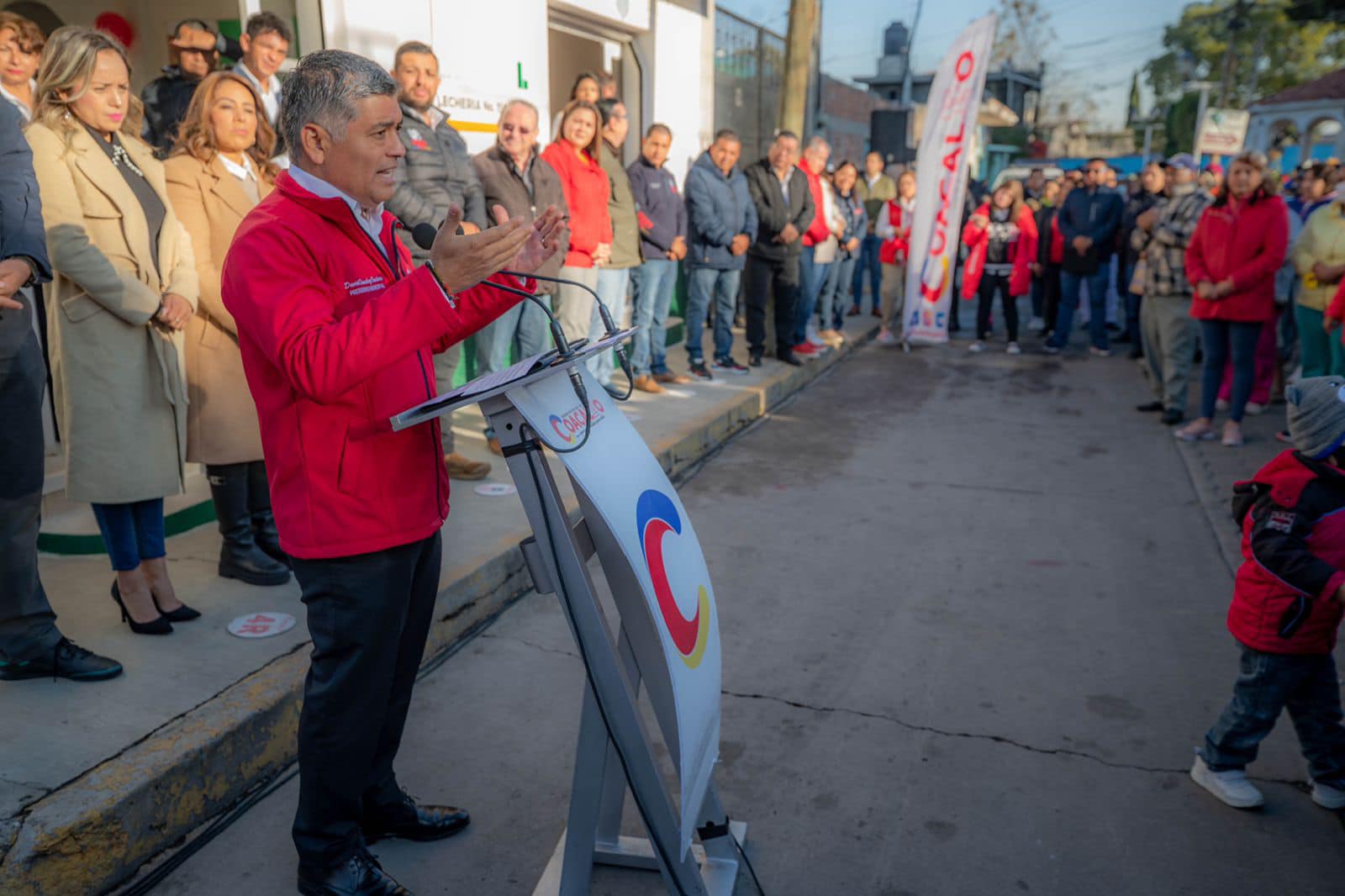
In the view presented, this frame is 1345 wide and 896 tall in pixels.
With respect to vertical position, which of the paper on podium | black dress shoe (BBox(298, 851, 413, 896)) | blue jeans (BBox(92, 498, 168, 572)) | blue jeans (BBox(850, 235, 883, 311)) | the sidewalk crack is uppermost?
the paper on podium

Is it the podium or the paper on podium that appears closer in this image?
the paper on podium

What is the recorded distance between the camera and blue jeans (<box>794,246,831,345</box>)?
371 inches

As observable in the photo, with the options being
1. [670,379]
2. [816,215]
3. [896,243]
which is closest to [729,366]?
[670,379]

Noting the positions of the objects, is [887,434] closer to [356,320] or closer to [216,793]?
[216,793]

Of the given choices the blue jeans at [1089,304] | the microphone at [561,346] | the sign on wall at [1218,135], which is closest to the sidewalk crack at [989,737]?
the microphone at [561,346]

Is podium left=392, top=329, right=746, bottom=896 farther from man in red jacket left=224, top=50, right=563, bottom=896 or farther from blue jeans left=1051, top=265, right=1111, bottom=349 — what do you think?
blue jeans left=1051, top=265, right=1111, bottom=349

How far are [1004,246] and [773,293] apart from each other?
3.09 meters

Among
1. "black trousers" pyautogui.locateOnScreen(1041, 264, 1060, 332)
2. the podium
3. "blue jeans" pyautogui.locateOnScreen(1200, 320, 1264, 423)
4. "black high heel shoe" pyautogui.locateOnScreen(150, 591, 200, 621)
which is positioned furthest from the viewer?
"black trousers" pyautogui.locateOnScreen(1041, 264, 1060, 332)

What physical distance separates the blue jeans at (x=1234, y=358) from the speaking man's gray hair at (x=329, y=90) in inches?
252

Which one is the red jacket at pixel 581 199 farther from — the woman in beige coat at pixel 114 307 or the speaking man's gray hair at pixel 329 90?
the speaking man's gray hair at pixel 329 90

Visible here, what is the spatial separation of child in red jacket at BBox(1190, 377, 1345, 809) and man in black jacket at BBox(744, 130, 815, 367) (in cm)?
613

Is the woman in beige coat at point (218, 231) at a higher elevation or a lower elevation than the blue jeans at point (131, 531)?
higher

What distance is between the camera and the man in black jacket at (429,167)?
488 cm

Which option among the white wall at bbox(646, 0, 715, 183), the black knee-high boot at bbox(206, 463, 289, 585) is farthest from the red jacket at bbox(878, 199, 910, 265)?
the black knee-high boot at bbox(206, 463, 289, 585)
